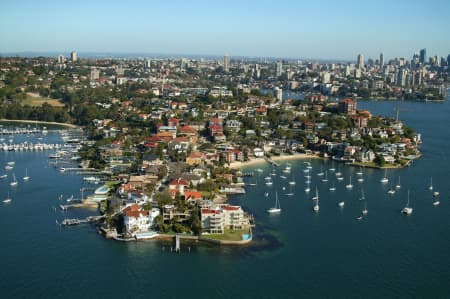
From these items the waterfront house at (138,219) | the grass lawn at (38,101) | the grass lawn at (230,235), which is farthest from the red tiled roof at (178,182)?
the grass lawn at (38,101)

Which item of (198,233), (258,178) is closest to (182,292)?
(198,233)

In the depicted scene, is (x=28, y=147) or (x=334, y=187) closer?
(x=334, y=187)

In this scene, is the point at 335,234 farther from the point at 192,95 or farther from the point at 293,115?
the point at 192,95

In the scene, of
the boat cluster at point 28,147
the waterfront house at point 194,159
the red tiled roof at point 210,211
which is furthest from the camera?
the boat cluster at point 28,147

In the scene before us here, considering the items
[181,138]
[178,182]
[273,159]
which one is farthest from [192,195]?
[181,138]

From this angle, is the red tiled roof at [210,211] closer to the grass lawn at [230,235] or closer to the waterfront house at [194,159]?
the grass lawn at [230,235]

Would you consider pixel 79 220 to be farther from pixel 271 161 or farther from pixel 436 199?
pixel 436 199
